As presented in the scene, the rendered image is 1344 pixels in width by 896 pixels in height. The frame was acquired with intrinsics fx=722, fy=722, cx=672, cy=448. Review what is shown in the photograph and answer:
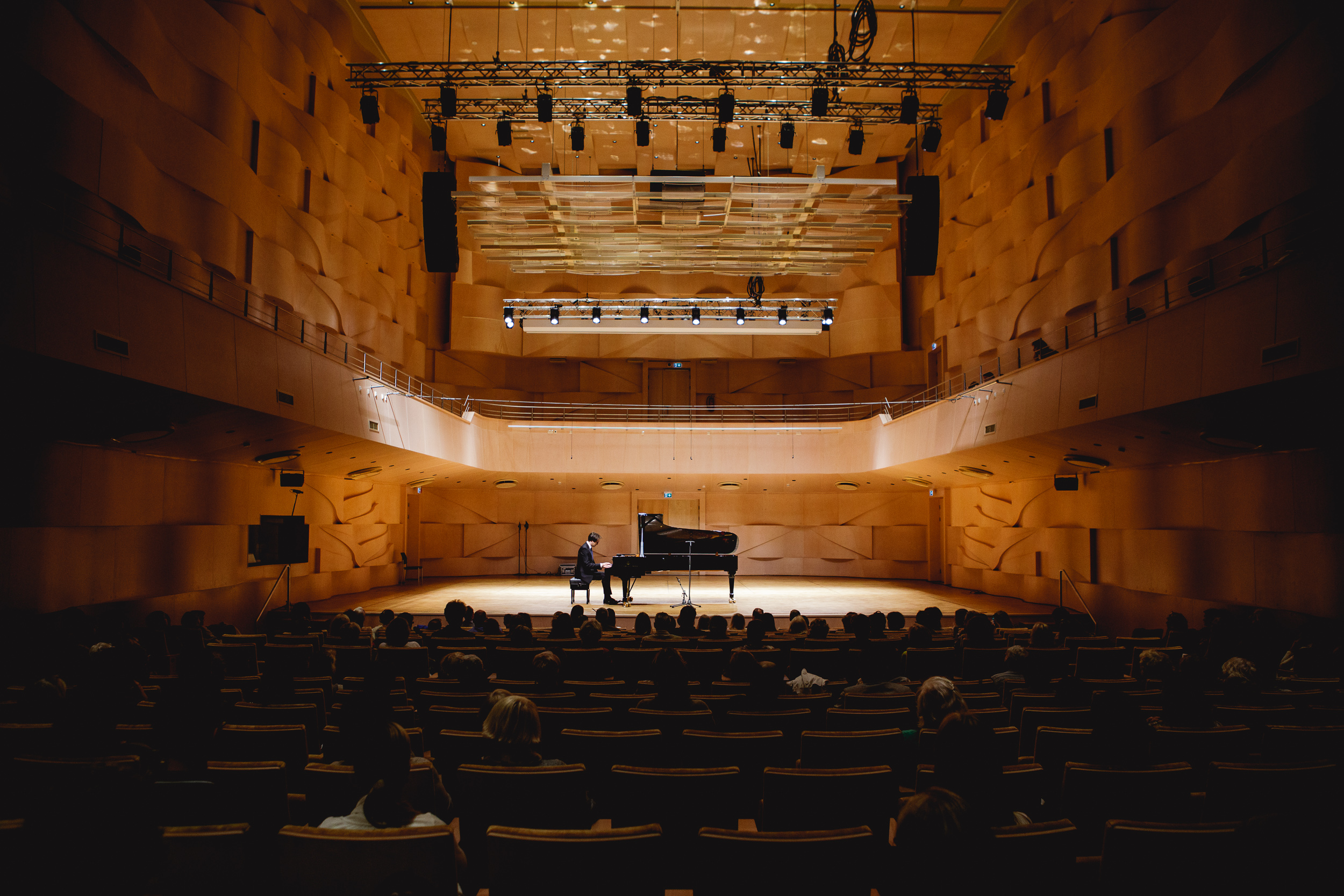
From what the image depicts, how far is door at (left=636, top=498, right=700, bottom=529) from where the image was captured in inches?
861

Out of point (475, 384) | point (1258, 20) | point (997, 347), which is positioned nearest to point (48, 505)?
point (475, 384)

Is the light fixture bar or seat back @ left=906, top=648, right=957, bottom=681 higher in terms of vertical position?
the light fixture bar

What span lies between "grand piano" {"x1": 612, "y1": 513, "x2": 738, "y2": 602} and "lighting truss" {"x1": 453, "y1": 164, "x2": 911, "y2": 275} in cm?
591

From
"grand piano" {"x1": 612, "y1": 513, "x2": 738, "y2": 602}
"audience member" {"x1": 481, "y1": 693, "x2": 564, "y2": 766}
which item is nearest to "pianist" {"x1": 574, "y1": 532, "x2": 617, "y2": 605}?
"grand piano" {"x1": 612, "y1": 513, "x2": 738, "y2": 602}

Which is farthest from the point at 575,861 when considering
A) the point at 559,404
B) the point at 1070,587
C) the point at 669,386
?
the point at 669,386

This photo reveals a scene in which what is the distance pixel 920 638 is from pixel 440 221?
10666 millimetres

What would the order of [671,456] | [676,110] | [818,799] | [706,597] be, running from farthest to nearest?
[671,456] → [706,597] → [676,110] → [818,799]

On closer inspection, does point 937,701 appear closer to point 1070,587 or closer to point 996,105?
point 1070,587

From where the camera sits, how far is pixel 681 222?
14320mm

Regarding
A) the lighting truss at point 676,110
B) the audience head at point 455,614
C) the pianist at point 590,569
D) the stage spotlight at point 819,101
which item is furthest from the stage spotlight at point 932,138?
the audience head at point 455,614

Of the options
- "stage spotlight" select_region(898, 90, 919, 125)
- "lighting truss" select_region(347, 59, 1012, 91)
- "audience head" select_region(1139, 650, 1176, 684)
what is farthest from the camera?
"lighting truss" select_region(347, 59, 1012, 91)

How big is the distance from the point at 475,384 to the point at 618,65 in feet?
35.4

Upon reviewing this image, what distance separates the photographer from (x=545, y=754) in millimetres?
3740

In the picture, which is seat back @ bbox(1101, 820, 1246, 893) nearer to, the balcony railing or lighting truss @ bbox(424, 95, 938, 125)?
the balcony railing
